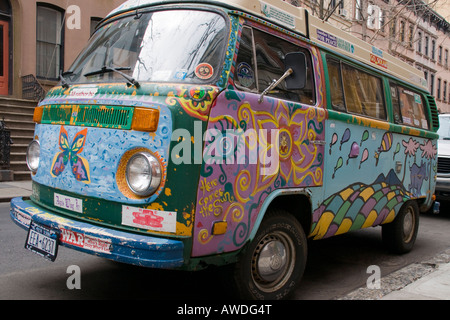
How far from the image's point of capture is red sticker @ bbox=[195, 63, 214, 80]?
3.43 m

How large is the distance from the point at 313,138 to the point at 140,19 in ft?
6.10

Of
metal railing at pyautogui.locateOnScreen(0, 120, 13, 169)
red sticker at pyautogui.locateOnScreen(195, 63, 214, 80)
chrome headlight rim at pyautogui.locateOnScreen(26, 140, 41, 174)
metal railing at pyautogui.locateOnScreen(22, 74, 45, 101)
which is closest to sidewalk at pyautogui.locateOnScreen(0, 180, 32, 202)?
metal railing at pyautogui.locateOnScreen(0, 120, 13, 169)

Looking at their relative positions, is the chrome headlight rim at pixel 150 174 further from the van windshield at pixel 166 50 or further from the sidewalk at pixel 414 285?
the sidewalk at pixel 414 285

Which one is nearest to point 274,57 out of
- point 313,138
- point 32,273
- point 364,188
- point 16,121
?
point 313,138

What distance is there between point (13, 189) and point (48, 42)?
7.57 m

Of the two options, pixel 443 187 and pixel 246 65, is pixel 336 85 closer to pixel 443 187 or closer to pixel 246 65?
pixel 246 65

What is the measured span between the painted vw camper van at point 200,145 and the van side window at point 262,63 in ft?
0.04

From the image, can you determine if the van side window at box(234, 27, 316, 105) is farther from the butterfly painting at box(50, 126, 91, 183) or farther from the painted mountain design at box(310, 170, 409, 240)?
the butterfly painting at box(50, 126, 91, 183)

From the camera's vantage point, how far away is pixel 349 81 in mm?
5066

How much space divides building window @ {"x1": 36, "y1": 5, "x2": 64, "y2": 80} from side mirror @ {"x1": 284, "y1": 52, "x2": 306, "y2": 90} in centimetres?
1389

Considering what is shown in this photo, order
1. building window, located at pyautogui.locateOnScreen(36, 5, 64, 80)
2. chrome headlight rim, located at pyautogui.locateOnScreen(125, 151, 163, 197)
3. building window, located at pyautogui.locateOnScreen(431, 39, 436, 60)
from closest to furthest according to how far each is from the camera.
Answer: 1. chrome headlight rim, located at pyautogui.locateOnScreen(125, 151, 163, 197)
2. building window, located at pyautogui.locateOnScreen(36, 5, 64, 80)
3. building window, located at pyautogui.locateOnScreen(431, 39, 436, 60)

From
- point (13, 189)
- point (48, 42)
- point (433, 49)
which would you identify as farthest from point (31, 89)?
point (433, 49)

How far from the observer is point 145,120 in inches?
127

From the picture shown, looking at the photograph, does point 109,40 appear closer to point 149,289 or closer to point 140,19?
point 140,19
